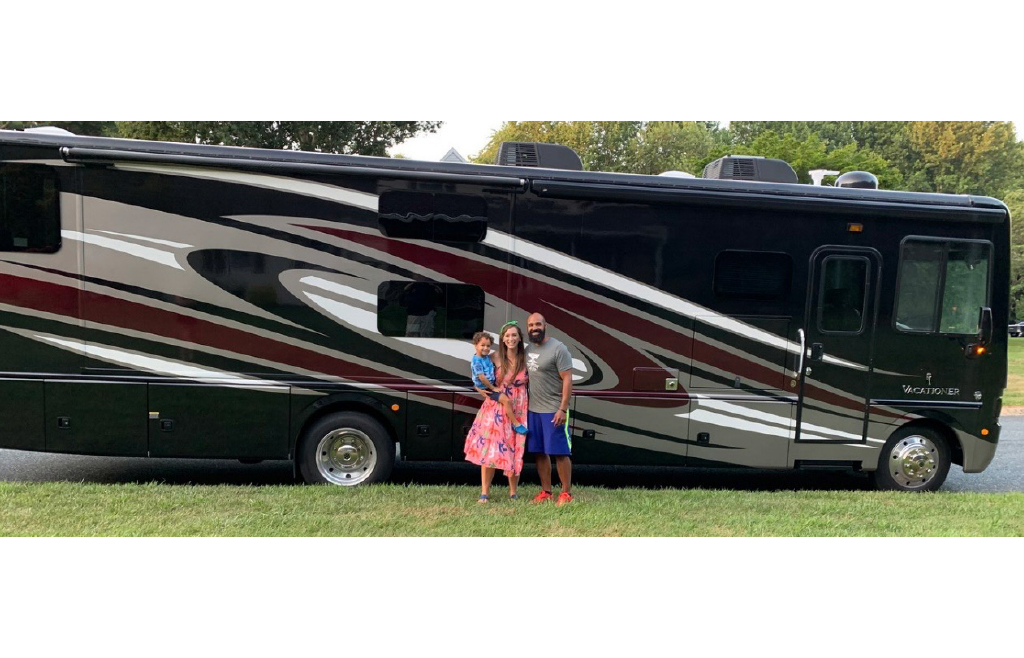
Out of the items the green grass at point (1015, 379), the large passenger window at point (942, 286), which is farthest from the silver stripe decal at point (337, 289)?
the green grass at point (1015, 379)

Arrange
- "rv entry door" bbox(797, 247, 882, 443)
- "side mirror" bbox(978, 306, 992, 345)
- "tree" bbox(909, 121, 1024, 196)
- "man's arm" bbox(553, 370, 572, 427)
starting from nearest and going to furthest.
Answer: "man's arm" bbox(553, 370, 572, 427)
"rv entry door" bbox(797, 247, 882, 443)
"side mirror" bbox(978, 306, 992, 345)
"tree" bbox(909, 121, 1024, 196)

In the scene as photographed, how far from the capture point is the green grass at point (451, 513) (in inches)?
227

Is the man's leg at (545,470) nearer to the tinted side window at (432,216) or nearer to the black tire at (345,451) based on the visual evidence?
the black tire at (345,451)

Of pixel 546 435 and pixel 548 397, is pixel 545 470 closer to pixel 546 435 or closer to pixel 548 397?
pixel 546 435

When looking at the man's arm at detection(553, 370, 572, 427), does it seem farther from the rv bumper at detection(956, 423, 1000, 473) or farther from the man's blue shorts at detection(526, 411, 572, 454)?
the rv bumper at detection(956, 423, 1000, 473)

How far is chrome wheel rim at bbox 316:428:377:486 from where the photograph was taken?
716 centimetres

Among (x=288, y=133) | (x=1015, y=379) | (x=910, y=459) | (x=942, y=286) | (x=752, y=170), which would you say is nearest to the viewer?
(x=942, y=286)

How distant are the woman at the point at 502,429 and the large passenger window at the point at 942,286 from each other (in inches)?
154

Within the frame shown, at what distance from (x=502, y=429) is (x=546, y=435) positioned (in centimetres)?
39

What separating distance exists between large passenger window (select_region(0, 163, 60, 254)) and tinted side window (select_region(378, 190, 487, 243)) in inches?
113

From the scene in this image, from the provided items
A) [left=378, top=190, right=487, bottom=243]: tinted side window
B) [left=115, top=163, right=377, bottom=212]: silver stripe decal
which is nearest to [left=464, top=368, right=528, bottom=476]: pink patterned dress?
[left=378, top=190, right=487, bottom=243]: tinted side window

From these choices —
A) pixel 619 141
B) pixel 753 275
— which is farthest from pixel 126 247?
pixel 619 141

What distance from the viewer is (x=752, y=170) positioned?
786cm

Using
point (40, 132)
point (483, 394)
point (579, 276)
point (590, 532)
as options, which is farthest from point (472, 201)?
point (40, 132)
